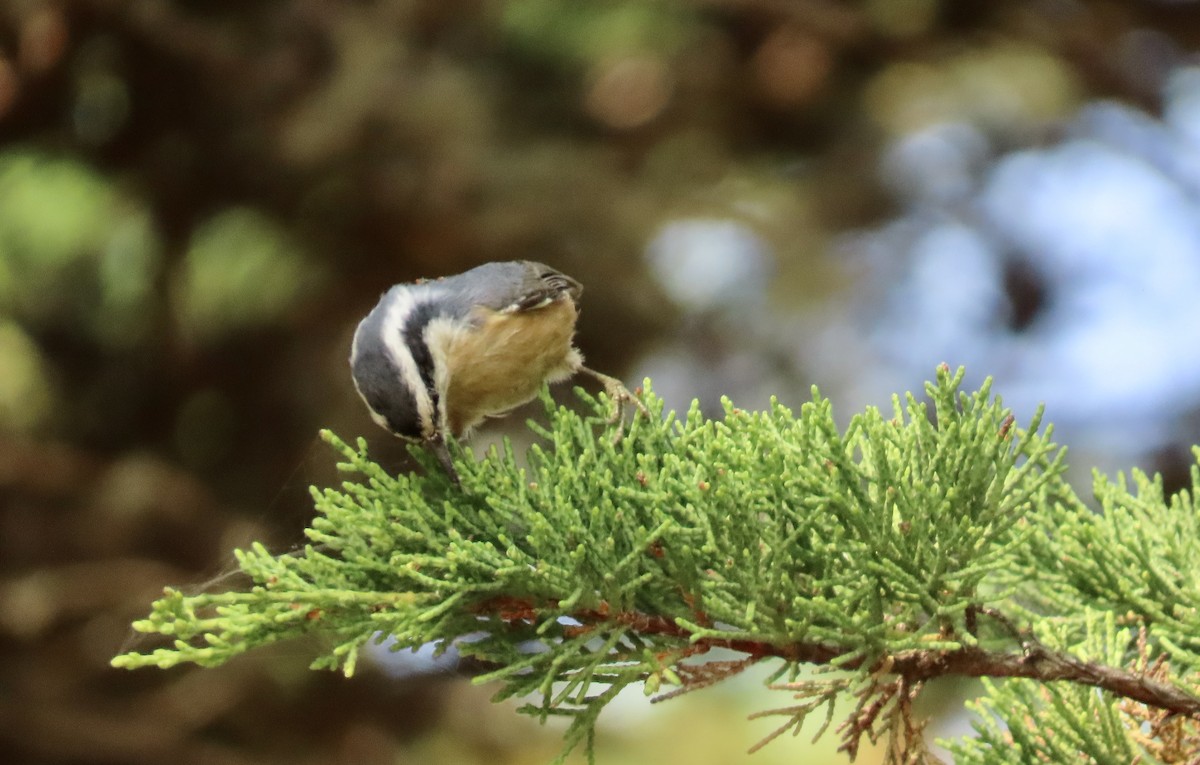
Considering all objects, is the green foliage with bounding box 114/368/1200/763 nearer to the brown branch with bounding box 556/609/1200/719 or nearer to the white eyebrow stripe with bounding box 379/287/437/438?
the brown branch with bounding box 556/609/1200/719

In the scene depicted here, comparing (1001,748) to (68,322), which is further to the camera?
(68,322)

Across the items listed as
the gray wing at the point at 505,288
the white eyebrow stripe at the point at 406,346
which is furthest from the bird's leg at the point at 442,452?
the gray wing at the point at 505,288

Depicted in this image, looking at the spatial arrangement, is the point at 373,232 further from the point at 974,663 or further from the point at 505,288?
the point at 974,663

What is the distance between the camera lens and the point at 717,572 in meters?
0.88

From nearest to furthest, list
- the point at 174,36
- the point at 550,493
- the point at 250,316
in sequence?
1. the point at 550,493
2. the point at 174,36
3. the point at 250,316

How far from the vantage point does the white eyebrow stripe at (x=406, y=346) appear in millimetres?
1202

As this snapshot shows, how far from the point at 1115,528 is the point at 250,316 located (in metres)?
2.07

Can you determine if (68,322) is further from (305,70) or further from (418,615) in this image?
(418,615)

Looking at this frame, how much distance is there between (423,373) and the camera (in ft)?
4.58

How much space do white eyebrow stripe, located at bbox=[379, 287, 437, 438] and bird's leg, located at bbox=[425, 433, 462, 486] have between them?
28mm

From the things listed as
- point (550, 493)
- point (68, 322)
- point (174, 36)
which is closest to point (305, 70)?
point (174, 36)

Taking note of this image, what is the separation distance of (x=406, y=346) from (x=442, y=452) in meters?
0.39

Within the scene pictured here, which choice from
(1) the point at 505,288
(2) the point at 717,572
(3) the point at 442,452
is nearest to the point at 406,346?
(1) the point at 505,288

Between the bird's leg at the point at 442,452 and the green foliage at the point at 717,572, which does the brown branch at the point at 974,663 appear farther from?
the bird's leg at the point at 442,452
